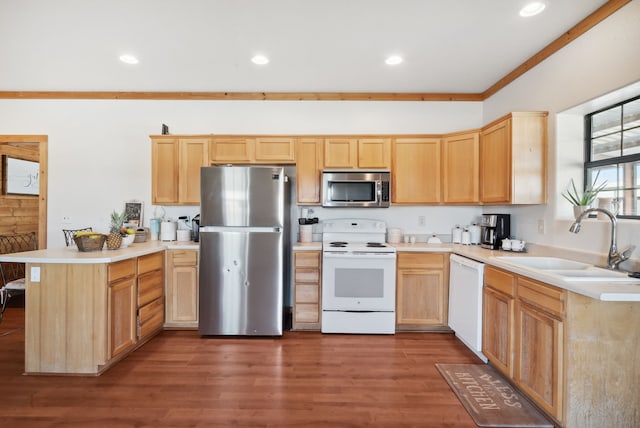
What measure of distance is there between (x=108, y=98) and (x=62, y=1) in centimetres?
193

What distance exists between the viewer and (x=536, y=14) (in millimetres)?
2289

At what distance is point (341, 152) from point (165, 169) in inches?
82.9

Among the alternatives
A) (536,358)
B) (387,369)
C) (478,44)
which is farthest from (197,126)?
(536,358)

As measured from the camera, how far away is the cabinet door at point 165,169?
3664mm

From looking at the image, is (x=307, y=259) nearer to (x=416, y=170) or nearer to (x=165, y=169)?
(x=416, y=170)

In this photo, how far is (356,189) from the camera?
360 cm

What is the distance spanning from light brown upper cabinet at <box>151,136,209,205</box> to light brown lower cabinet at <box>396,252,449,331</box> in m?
2.52

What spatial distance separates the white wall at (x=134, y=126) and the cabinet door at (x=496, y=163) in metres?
0.71

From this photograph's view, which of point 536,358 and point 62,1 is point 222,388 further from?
point 62,1

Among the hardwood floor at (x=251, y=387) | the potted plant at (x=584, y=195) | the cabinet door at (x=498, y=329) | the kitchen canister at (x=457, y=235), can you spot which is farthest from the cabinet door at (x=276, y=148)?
the potted plant at (x=584, y=195)

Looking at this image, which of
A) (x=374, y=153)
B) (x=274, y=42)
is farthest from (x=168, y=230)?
(x=374, y=153)

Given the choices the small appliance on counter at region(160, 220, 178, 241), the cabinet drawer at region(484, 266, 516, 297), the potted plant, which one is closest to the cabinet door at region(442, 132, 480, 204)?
the potted plant

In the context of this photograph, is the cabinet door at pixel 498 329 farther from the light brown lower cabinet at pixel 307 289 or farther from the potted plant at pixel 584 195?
the light brown lower cabinet at pixel 307 289

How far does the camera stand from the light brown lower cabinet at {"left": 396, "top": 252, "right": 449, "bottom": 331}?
3328mm
